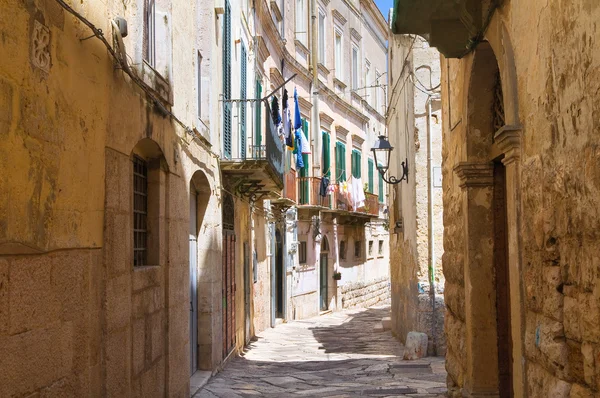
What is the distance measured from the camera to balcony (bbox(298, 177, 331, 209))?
24.0 metres

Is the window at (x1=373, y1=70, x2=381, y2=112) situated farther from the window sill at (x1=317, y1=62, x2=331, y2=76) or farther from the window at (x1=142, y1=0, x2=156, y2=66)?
the window at (x1=142, y1=0, x2=156, y2=66)

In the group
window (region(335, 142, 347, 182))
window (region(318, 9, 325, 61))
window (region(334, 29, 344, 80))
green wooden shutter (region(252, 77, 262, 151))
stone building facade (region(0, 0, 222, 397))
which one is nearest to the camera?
stone building facade (region(0, 0, 222, 397))

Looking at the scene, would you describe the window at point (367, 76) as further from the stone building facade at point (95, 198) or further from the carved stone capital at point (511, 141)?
the carved stone capital at point (511, 141)

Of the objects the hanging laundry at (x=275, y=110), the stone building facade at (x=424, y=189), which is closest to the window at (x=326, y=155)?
the hanging laundry at (x=275, y=110)

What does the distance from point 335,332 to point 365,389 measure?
8.85 metres

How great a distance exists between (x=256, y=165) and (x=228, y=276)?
72.5 inches

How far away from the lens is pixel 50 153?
4.93m

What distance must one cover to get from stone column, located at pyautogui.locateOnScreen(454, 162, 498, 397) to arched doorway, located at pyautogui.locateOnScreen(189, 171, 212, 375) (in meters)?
4.84

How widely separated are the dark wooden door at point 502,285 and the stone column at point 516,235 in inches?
63.6

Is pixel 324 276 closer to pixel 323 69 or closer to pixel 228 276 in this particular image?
pixel 323 69

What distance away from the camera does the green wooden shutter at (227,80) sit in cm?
1316

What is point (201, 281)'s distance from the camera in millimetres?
11461

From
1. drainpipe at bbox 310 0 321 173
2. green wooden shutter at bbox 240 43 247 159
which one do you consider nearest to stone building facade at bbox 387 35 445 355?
green wooden shutter at bbox 240 43 247 159

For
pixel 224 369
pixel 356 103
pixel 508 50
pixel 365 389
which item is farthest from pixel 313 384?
pixel 356 103
